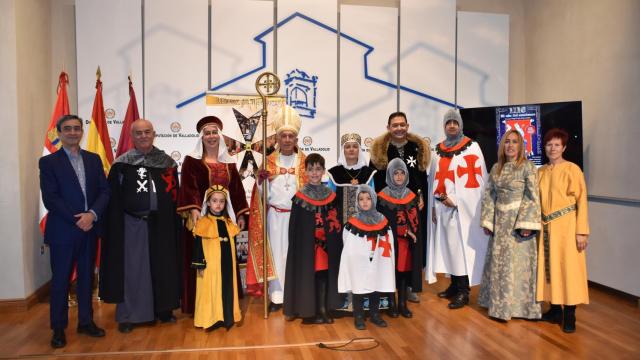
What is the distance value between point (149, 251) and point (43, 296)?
1.78 m

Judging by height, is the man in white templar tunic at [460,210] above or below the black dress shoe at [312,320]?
above

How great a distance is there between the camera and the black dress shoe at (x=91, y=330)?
359cm

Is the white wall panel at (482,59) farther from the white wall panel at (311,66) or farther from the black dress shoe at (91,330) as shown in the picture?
the black dress shoe at (91,330)

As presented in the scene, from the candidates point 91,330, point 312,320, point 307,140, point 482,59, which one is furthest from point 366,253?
point 482,59

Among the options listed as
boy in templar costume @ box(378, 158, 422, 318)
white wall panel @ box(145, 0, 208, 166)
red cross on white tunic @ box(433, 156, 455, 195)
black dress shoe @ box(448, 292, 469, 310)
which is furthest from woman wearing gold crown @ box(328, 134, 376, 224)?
white wall panel @ box(145, 0, 208, 166)

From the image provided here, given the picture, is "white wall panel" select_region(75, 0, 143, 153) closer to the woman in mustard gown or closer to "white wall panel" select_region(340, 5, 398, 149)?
"white wall panel" select_region(340, 5, 398, 149)

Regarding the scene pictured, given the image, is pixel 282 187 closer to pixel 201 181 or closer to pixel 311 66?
pixel 201 181

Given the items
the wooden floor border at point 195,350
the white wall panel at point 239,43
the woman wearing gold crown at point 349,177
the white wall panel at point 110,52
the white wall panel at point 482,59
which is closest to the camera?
the wooden floor border at point 195,350

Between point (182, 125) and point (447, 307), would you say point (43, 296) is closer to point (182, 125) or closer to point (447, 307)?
point (182, 125)

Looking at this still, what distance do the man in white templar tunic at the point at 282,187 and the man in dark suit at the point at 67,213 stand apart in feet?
4.47

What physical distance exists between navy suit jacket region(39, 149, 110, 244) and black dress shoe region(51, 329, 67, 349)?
662 millimetres

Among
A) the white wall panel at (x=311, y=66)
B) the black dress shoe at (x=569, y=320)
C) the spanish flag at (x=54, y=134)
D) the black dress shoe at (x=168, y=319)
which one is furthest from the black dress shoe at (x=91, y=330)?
the black dress shoe at (x=569, y=320)

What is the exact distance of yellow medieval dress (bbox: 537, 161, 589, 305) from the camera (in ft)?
12.0

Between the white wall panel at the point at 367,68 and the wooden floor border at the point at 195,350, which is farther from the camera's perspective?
the white wall panel at the point at 367,68
